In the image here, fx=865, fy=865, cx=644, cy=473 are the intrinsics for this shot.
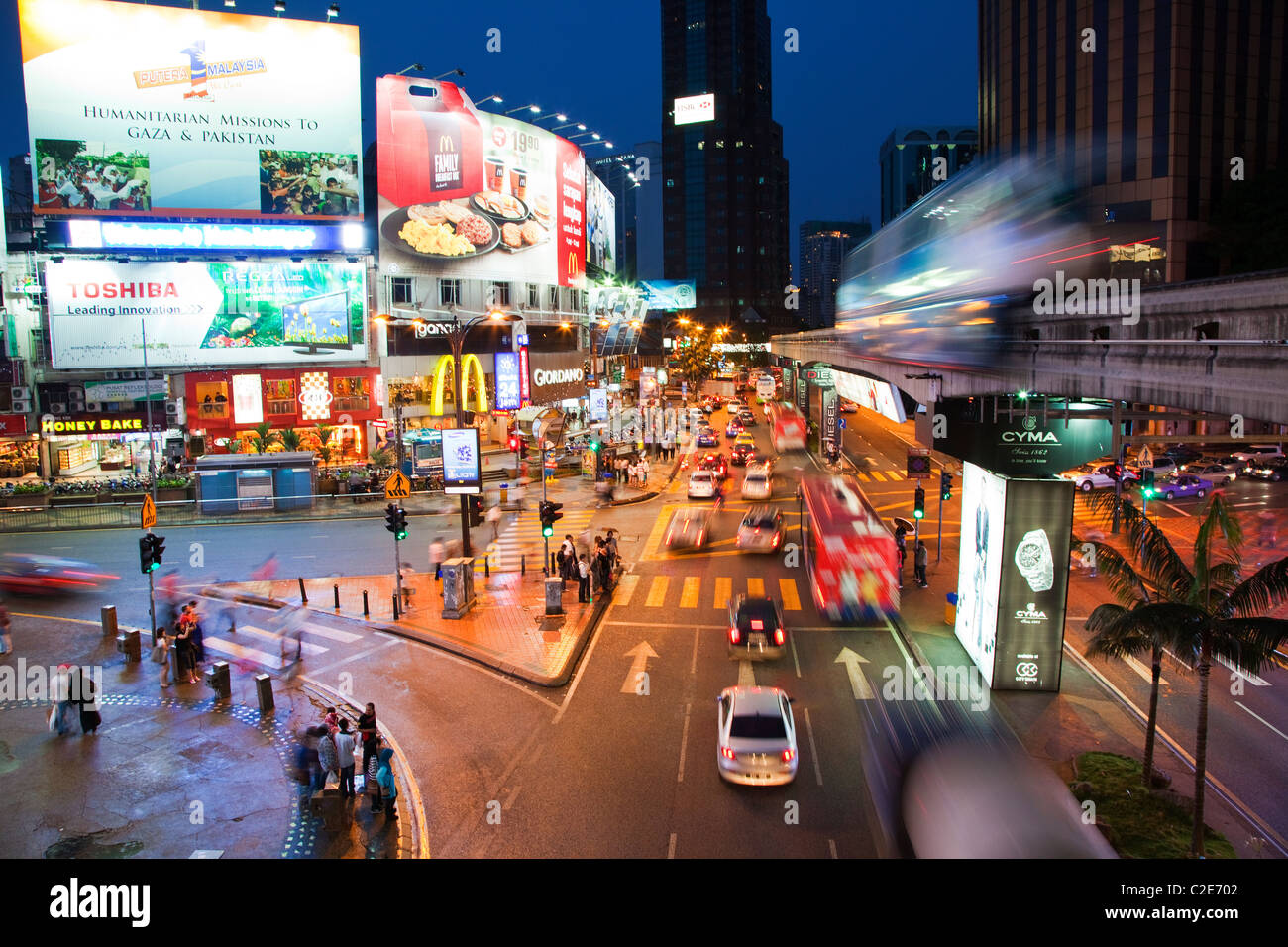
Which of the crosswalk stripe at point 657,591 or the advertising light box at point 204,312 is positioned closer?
the crosswalk stripe at point 657,591

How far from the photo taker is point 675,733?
14898mm

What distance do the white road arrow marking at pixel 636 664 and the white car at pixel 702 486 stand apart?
65.1 feet

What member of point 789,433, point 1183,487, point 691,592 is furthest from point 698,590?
point 789,433

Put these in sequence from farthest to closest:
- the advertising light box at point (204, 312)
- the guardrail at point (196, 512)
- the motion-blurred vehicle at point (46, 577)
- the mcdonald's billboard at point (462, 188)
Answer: the mcdonald's billboard at point (462, 188) < the advertising light box at point (204, 312) < the guardrail at point (196, 512) < the motion-blurred vehicle at point (46, 577)

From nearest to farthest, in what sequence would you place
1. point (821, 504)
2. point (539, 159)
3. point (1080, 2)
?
point (821, 504) → point (1080, 2) → point (539, 159)

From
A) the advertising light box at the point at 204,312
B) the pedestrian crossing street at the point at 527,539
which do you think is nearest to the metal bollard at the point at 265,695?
the pedestrian crossing street at the point at 527,539

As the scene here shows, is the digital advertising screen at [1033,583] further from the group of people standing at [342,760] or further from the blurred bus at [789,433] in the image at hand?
the blurred bus at [789,433]

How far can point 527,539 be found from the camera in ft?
104

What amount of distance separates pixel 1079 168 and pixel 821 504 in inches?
387

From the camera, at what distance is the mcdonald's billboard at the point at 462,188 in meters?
55.4

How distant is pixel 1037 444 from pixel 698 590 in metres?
10.9

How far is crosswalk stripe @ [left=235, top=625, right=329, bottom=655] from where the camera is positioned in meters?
19.8
